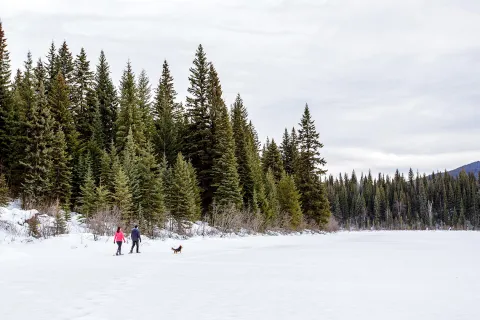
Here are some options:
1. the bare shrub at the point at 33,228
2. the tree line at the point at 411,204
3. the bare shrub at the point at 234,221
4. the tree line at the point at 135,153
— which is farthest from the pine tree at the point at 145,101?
the tree line at the point at 411,204

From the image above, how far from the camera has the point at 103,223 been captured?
26.7 m

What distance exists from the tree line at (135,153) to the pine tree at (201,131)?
0.43 feet

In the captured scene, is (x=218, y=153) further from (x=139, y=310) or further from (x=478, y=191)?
(x=478, y=191)

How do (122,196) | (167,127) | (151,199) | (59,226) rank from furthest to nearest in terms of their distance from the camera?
A: (167,127) < (151,199) < (122,196) < (59,226)

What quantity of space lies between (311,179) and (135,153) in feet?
87.7

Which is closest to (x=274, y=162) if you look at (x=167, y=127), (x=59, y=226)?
(x=167, y=127)

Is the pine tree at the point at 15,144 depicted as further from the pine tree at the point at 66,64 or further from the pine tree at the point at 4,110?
the pine tree at the point at 66,64

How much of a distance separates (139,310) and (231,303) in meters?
2.03

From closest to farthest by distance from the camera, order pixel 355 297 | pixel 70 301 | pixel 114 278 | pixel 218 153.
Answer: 1. pixel 70 301
2. pixel 355 297
3. pixel 114 278
4. pixel 218 153

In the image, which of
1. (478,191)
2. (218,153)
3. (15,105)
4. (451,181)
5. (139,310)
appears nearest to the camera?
(139,310)

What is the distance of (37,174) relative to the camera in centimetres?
3425

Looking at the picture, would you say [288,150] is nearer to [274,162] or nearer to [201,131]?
[274,162]

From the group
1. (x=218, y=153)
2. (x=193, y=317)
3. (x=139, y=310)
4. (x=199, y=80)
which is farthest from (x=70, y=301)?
(x=199, y=80)

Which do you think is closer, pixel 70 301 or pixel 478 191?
pixel 70 301
